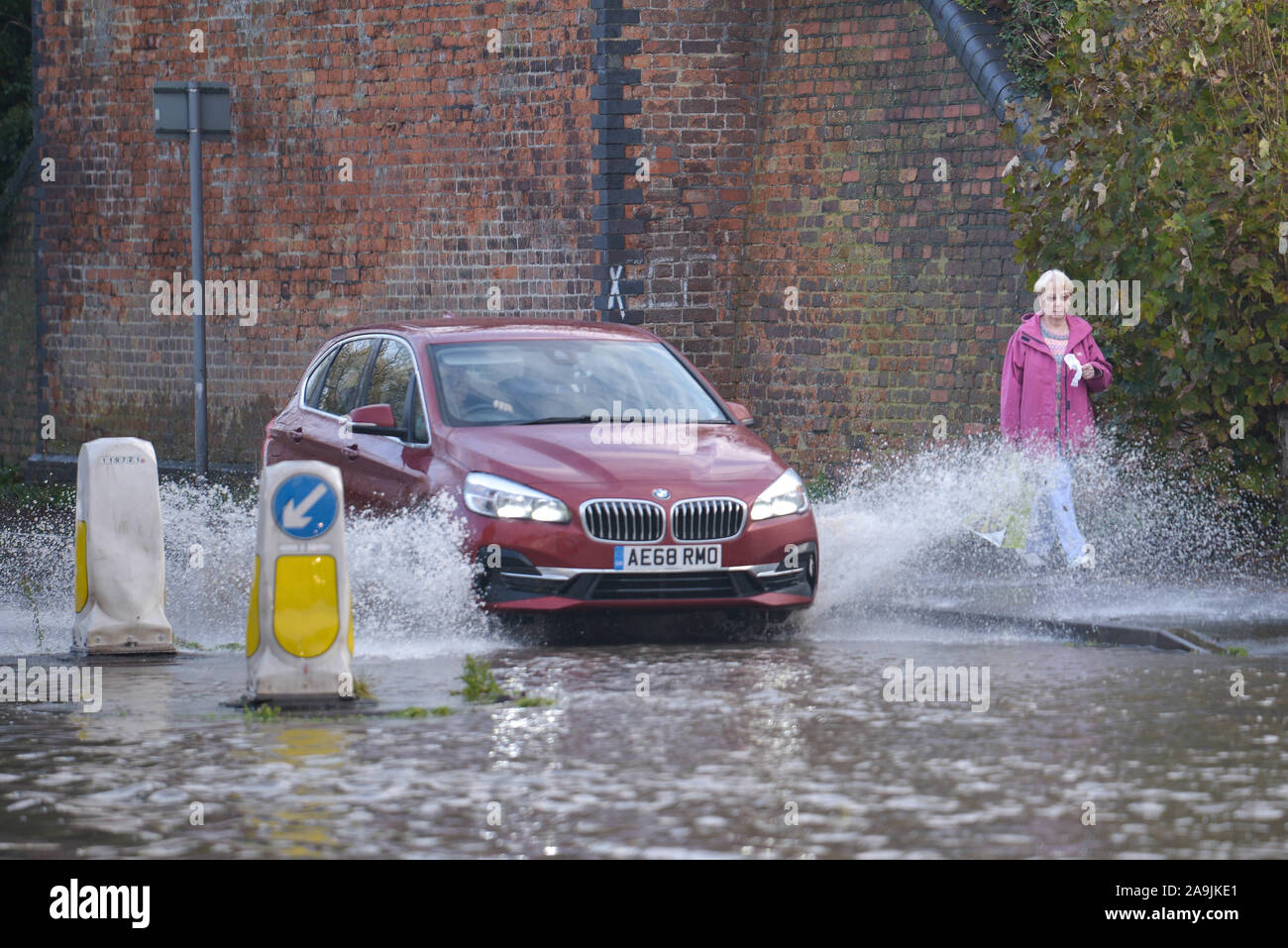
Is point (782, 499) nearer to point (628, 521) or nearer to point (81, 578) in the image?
point (628, 521)

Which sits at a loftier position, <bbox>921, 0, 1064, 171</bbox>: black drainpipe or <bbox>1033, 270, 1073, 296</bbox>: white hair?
<bbox>921, 0, 1064, 171</bbox>: black drainpipe

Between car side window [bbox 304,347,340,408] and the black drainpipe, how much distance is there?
22.3ft

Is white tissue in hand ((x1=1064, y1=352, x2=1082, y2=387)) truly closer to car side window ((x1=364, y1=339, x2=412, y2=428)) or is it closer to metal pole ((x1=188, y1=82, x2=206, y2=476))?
car side window ((x1=364, y1=339, x2=412, y2=428))

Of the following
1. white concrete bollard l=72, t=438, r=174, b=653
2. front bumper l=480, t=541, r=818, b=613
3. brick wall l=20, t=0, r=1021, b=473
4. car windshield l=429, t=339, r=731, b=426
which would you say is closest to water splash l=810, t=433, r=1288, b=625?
front bumper l=480, t=541, r=818, b=613

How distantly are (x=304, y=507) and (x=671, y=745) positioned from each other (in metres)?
2.04

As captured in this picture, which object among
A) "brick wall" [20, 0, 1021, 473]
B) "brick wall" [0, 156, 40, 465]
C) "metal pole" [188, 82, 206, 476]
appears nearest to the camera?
"metal pole" [188, 82, 206, 476]

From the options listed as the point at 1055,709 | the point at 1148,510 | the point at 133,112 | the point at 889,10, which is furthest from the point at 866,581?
the point at 133,112

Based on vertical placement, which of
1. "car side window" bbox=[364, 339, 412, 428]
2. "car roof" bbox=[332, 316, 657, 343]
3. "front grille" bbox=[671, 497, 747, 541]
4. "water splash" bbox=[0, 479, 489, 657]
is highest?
"car roof" bbox=[332, 316, 657, 343]

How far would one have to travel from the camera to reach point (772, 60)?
69.9 ft

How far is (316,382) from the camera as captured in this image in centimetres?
1381

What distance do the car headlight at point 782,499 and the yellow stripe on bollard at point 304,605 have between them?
2.65 metres

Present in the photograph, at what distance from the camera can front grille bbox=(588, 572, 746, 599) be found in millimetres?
11188

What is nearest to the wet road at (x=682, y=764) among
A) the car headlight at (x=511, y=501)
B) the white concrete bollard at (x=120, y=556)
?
the white concrete bollard at (x=120, y=556)

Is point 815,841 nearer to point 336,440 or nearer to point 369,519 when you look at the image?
point 369,519
